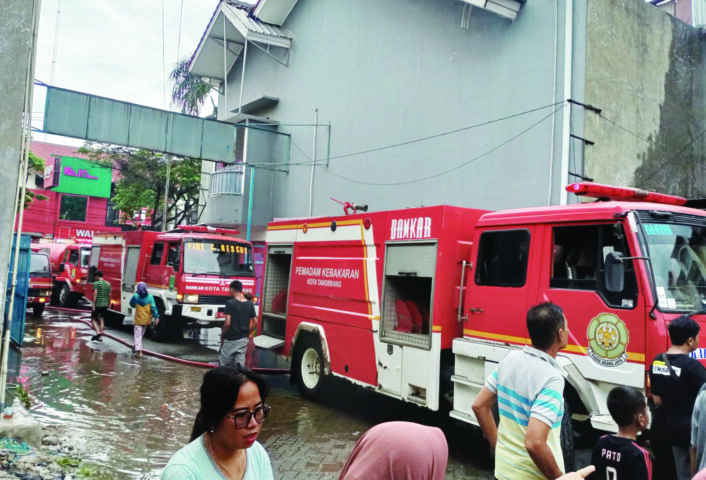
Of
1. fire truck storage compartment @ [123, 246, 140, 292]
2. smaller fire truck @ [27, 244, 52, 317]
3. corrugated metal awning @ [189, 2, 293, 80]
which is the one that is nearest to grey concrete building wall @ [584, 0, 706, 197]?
fire truck storage compartment @ [123, 246, 140, 292]

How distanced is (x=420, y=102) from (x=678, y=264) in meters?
10.8

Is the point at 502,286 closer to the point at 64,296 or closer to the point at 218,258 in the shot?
the point at 218,258

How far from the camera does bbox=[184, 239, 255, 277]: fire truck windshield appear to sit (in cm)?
1450

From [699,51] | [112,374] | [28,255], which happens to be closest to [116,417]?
[112,374]

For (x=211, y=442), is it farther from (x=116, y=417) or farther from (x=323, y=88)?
(x=323, y=88)

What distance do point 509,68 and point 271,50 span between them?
37.7 feet

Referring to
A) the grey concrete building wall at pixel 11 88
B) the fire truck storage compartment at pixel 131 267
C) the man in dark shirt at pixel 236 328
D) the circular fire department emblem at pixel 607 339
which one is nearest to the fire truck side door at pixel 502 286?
the circular fire department emblem at pixel 607 339

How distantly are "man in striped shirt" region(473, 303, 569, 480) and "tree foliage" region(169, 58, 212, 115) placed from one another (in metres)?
28.4

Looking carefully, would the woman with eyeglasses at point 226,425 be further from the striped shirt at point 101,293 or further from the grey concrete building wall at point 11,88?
the striped shirt at point 101,293

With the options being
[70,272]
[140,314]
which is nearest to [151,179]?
[70,272]

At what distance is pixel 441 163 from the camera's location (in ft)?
47.9

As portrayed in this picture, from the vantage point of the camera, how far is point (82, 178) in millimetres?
42406

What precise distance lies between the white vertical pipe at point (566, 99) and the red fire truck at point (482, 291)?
5015mm

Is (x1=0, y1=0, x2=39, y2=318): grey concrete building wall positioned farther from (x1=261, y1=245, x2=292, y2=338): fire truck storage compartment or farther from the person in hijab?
(x1=261, y1=245, x2=292, y2=338): fire truck storage compartment
